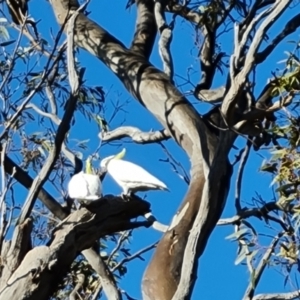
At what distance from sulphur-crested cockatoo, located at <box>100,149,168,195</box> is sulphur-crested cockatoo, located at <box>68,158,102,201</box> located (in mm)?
181

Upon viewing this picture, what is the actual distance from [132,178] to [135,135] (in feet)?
2.04

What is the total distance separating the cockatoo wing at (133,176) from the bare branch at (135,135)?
225mm

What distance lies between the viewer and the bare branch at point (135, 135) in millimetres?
4363

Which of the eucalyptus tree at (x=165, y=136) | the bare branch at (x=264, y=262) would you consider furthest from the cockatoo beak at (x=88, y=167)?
the bare branch at (x=264, y=262)

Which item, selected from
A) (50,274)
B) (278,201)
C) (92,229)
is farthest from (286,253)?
(50,274)

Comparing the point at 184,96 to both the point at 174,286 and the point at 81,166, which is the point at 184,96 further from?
the point at 174,286

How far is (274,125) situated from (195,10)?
126cm

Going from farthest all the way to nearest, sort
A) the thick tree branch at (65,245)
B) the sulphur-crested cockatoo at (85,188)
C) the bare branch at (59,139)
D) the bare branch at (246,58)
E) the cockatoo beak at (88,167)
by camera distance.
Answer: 1. the cockatoo beak at (88,167)
2. the sulphur-crested cockatoo at (85,188)
3. the bare branch at (246,58)
4. the bare branch at (59,139)
5. the thick tree branch at (65,245)

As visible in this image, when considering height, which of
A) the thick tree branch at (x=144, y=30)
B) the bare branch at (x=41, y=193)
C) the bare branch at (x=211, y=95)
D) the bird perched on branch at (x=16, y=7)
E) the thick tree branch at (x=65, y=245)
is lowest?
the thick tree branch at (x=65, y=245)

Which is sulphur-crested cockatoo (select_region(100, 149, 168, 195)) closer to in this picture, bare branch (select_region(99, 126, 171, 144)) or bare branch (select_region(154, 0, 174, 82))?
bare branch (select_region(99, 126, 171, 144))

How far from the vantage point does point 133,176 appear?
399cm

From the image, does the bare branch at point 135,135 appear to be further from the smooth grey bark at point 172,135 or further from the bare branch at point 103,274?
the bare branch at point 103,274

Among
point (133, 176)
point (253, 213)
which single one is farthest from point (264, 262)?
point (133, 176)

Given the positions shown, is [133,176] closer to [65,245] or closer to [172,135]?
[172,135]
